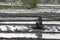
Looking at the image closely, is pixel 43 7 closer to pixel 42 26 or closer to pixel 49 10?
pixel 49 10

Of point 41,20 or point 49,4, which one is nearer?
point 41,20

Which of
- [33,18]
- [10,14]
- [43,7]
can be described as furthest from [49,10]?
[10,14]

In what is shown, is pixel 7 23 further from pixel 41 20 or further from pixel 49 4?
pixel 49 4

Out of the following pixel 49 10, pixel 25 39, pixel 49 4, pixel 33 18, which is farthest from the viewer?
pixel 49 4

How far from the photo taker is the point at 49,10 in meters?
3.10

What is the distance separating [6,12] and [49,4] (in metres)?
0.90

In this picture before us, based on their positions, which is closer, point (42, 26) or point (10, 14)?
point (42, 26)

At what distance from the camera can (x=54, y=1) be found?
3.36m

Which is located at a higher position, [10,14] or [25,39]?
[10,14]

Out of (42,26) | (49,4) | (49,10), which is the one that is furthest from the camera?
(49,4)

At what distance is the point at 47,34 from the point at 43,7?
897 millimetres

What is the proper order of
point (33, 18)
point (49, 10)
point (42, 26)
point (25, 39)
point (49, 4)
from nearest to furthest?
point (25, 39), point (42, 26), point (33, 18), point (49, 10), point (49, 4)

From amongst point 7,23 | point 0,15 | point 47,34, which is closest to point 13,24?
point 7,23

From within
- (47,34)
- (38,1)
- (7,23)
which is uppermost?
(38,1)
